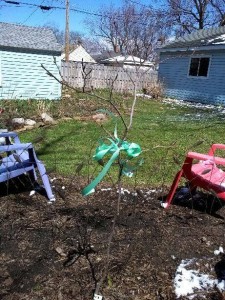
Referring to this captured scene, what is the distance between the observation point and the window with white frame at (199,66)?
1520 cm

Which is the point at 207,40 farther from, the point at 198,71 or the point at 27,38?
the point at 27,38

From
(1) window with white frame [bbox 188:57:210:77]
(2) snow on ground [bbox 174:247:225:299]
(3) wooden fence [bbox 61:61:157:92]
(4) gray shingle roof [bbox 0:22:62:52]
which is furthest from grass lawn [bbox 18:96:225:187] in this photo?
(3) wooden fence [bbox 61:61:157:92]

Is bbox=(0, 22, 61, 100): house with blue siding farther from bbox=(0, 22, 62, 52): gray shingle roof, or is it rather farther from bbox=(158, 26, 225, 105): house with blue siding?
bbox=(158, 26, 225, 105): house with blue siding

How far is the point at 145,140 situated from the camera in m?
6.81

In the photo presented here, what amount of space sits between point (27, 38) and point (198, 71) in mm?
8146

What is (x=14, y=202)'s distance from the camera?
132 inches

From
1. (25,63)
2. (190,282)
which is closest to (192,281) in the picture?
(190,282)

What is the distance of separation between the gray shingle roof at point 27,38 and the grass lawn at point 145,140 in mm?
5694

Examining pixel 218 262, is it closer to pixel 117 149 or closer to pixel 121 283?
pixel 121 283

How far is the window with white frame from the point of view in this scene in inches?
599

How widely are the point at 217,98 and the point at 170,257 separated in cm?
1324

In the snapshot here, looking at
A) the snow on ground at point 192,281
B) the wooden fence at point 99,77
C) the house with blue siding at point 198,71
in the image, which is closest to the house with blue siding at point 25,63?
the wooden fence at point 99,77

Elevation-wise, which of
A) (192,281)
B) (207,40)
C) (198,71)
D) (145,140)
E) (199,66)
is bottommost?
(145,140)

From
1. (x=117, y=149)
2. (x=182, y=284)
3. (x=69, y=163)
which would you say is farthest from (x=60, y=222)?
(x=69, y=163)
